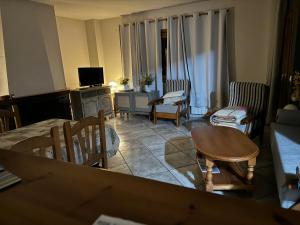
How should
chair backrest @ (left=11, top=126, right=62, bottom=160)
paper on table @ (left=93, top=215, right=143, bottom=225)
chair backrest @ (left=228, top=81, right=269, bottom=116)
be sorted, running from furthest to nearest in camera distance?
chair backrest @ (left=228, top=81, right=269, bottom=116), chair backrest @ (left=11, top=126, right=62, bottom=160), paper on table @ (left=93, top=215, right=143, bottom=225)

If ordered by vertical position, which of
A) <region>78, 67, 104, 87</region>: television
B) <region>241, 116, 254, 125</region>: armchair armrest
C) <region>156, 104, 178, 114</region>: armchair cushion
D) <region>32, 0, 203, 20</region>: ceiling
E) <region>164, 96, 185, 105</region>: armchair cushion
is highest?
<region>32, 0, 203, 20</region>: ceiling

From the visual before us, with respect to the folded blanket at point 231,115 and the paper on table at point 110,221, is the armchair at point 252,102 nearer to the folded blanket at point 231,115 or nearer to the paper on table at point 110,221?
the folded blanket at point 231,115

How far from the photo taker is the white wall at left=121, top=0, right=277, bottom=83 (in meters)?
3.83

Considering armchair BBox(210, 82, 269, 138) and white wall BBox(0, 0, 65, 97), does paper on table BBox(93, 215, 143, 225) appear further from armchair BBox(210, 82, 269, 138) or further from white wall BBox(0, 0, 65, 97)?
white wall BBox(0, 0, 65, 97)

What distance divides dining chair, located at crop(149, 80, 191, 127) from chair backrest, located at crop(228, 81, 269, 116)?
105 cm

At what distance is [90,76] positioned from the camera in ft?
16.6

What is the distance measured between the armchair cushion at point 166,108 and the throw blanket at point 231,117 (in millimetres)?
1123

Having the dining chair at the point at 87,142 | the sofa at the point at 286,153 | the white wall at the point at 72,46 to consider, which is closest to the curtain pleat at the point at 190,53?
the white wall at the point at 72,46

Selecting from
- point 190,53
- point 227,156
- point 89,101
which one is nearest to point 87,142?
point 227,156

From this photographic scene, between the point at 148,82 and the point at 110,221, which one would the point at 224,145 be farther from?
the point at 148,82

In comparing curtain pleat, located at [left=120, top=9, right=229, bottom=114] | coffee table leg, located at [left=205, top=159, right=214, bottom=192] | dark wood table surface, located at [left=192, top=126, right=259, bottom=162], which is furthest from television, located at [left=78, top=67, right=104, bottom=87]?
coffee table leg, located at [left=205, top=159, right=214, bottom=192]

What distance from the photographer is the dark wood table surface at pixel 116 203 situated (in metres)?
0.60

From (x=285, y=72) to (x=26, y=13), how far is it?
4230 millimetres

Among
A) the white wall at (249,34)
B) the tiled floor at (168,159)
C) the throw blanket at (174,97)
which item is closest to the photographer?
the tiled floor at (168,159)
